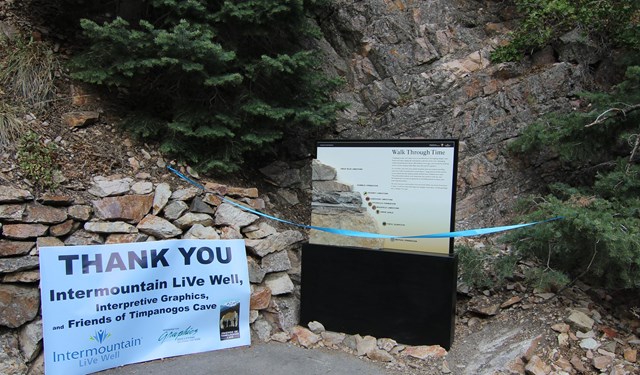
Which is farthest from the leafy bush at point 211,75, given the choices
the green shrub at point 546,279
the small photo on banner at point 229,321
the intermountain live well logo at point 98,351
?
the green shrub at point 546,279

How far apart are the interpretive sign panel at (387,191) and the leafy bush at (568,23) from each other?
335 centimetres

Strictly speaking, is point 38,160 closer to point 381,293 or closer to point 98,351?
point 98,351

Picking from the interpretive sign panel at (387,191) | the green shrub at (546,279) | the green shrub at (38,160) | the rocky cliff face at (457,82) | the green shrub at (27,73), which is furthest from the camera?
the rocky cliff face at (457,82)

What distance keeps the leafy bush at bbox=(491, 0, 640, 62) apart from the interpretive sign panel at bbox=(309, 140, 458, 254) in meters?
3.35

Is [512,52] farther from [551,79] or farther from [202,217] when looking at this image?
[202,217]

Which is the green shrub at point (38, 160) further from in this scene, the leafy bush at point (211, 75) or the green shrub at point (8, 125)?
the leafy bush at point (211, 75)

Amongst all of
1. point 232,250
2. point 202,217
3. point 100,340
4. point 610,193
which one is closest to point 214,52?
point 202,217

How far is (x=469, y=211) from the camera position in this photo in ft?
18.0

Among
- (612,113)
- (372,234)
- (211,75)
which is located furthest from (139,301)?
(612,113)

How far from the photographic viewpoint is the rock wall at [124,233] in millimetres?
3242

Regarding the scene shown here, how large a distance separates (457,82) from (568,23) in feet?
5.37

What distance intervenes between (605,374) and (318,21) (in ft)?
18.6

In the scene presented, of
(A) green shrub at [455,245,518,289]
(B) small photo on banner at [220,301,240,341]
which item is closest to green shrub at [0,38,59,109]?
(B) small photo on banner at [220,301,240,341]

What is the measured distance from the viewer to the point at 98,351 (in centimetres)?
326
